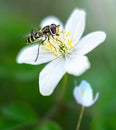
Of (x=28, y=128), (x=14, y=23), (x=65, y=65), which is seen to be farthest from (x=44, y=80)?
(x=14, y=23)

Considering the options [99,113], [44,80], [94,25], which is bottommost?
[99,113]

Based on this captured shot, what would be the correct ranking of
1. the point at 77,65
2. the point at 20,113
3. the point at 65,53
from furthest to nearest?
the point at 20,113
the point at 65,53
the point at 77,65

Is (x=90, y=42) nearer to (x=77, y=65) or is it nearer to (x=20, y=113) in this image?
(x=77, y=65)

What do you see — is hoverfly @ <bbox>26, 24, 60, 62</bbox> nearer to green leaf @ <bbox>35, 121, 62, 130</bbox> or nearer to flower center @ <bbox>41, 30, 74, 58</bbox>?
flower center @ <bbox>41, 30, 74, 58</bbox>

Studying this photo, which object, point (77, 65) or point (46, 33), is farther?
point (46, 33)

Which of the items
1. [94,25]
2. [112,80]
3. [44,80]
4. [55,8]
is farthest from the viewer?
[55,8]

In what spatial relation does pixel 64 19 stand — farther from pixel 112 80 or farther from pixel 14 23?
pixel 112 80

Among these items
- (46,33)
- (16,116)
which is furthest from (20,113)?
(46,33)

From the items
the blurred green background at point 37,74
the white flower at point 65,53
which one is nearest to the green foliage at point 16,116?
the blurred green background at point 37,74
